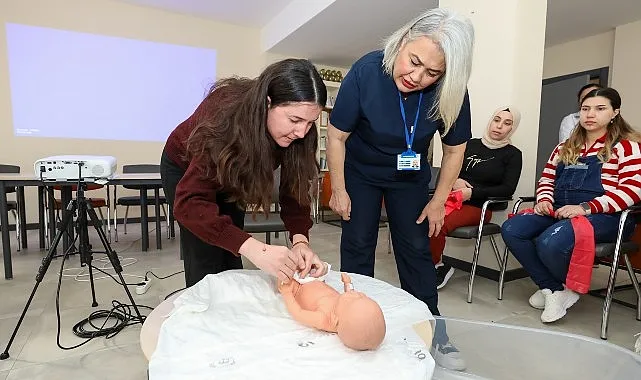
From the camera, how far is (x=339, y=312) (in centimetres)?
88

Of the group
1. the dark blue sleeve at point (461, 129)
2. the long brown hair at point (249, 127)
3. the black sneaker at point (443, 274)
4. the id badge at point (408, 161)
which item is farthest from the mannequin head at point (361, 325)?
the black sneaker at point (443, 274)

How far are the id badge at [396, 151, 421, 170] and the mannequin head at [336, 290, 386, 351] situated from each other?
0.73m

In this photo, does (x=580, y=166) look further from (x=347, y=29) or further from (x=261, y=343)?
(x=347, y=29)

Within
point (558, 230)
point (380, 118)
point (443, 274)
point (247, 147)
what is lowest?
point (443, 274)

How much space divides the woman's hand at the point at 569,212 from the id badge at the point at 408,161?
1.08 metres

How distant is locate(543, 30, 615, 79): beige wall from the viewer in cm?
490

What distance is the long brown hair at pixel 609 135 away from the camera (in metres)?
2.12

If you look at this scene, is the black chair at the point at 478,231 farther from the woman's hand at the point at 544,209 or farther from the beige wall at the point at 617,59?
the beige wall at the point at 617,59

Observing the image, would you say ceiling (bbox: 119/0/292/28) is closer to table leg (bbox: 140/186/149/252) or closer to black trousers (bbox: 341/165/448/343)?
table leg (bbox: 140/186/149/252)

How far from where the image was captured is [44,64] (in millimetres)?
4461

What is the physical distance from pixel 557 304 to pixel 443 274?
71 cm

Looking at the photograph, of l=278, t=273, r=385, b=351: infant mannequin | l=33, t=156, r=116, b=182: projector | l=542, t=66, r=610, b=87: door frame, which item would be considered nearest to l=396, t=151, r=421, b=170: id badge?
l=278, t=273, r=385, b=351: infant mannequin

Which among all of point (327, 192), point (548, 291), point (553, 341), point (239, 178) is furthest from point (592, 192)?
point (327, 192)

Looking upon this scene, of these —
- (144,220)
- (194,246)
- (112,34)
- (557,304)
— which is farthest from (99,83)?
(557,304)
